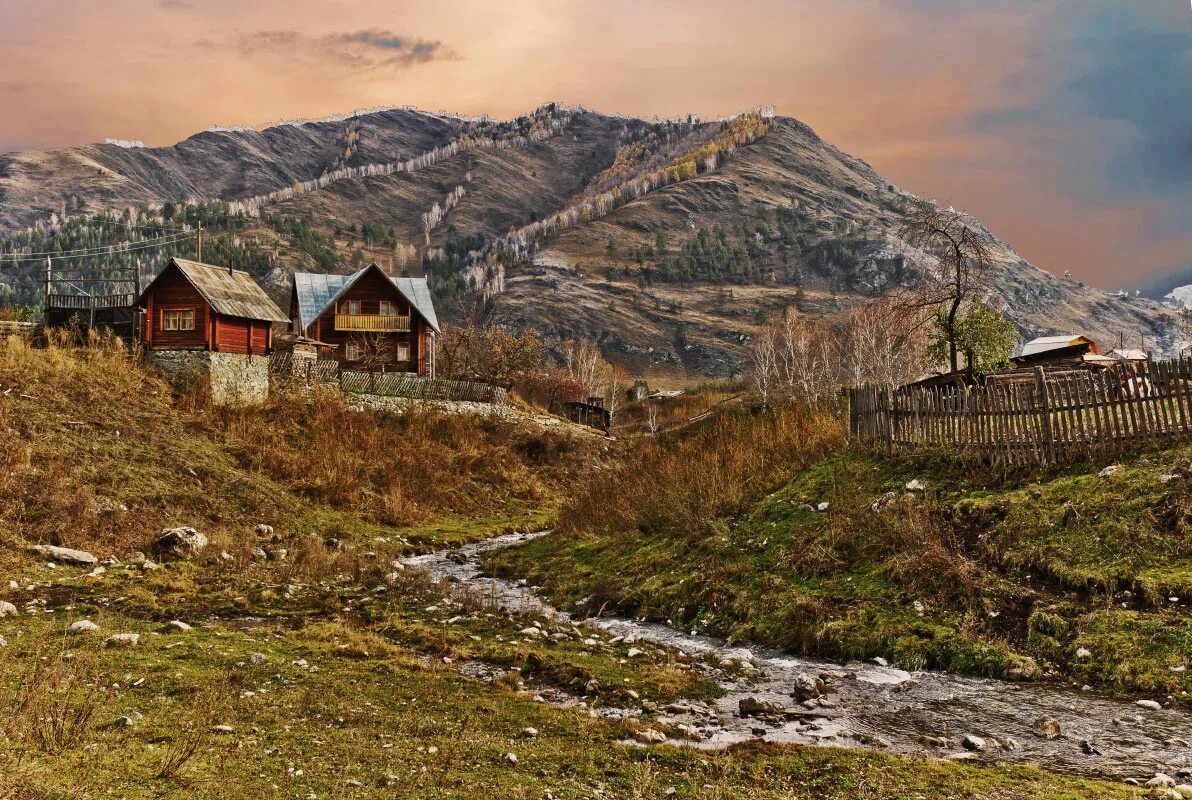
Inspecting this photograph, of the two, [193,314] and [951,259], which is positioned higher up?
[193,314]

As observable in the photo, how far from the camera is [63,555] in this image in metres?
17.5

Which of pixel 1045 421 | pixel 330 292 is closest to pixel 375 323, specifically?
pixel 330 292

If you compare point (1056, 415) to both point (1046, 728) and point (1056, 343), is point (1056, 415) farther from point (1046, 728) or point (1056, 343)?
point (1056, 343)

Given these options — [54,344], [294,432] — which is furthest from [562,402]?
[54,344]

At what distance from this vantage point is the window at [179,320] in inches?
1681

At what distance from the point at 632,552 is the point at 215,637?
11.3 meters

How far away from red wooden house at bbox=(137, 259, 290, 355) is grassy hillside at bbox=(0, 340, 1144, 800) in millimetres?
12478

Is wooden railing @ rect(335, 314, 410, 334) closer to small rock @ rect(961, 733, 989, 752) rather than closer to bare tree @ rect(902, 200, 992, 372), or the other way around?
bare tree @ rect(902, 200, 992, 372)

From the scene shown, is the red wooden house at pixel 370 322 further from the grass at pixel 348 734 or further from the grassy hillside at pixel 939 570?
the grass at pixel 348 734

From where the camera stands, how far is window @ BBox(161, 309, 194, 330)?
140 feet

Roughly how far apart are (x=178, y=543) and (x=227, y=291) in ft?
92.9

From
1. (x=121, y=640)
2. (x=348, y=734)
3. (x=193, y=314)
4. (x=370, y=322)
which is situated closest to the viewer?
(x=348, y=734)

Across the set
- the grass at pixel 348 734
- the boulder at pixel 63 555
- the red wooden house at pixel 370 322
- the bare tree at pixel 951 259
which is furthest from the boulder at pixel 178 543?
the red wooden house at pixel 370 322

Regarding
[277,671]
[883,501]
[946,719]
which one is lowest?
[946,719]
